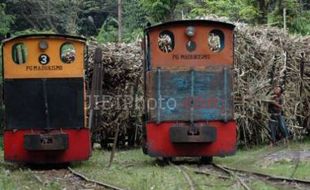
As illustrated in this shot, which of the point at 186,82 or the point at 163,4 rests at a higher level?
the point at 163,4

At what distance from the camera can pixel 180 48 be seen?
12648 mm

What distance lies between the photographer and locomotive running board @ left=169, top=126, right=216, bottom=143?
40.8 ft

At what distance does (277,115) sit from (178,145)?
5.55m

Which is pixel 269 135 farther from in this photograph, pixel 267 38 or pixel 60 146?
pixel 60 146

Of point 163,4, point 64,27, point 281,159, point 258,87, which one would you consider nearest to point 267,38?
point 258,87

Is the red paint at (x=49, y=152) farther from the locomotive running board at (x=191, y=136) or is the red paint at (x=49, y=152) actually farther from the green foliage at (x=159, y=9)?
the green foliage at (x=159, y=9)

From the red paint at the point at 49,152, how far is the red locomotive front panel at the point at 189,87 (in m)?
1.36

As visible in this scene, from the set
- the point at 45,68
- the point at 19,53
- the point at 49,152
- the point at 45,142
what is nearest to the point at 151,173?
the point at 45,142

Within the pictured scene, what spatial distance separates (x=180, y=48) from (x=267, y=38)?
6.58 meters

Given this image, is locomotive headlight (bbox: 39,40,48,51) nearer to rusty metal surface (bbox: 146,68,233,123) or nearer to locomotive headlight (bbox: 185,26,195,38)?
rusty metal surface (bbox: 146,68,233,123)

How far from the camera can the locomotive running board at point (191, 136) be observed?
12.4 meters

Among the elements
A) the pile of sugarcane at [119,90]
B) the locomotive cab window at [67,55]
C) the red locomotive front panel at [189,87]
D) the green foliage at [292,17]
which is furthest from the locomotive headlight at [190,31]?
the green foliage at [292,17]

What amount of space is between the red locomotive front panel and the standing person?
500 cm

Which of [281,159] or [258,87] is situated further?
[258,87]
